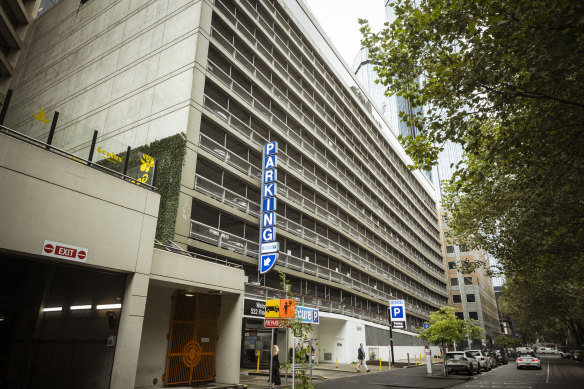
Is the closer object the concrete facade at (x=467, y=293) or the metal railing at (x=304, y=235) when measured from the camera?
the metal railing at (x=304, y=235)

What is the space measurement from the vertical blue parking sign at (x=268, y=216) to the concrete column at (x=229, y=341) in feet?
20.6

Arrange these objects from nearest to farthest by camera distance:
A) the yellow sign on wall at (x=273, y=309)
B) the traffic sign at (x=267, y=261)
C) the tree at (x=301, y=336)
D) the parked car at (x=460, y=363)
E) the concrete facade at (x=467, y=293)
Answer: the tree at (x=301, y=336) < the yellow sign on wall at (x=273, y=309) < the traffic sign at (x=267, y=261) < the parked car at (x=460, y=363) < the concrete facade at (x=467, y=293)

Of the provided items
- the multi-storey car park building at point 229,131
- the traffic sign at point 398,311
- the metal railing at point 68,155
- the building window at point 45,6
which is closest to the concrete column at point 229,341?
the multi-storey car park building at point 229,131

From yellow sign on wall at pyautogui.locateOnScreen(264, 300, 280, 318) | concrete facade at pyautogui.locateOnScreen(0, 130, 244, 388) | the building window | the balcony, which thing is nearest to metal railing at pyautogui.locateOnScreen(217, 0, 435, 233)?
the balcony

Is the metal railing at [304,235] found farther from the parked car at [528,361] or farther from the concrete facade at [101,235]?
the parked car at [528,361]

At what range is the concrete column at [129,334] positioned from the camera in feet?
31.5

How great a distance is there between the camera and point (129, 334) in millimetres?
10047

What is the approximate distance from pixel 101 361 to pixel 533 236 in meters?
17.7

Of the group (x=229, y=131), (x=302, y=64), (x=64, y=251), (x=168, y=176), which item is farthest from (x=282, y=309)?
(x=302, y=64)

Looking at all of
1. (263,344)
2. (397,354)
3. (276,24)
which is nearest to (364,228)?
(397,354)

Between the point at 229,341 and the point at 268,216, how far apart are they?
9131 mm

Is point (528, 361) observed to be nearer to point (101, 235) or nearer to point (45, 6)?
point (101, 235)

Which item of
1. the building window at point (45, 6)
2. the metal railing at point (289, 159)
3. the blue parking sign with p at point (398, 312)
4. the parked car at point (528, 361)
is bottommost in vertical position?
the parked car at point (528, 361)

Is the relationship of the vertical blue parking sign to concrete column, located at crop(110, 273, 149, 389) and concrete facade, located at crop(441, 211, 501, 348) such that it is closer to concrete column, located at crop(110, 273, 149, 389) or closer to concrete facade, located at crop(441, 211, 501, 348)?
concrete column, located at crop(110, 273, 149, 389)
